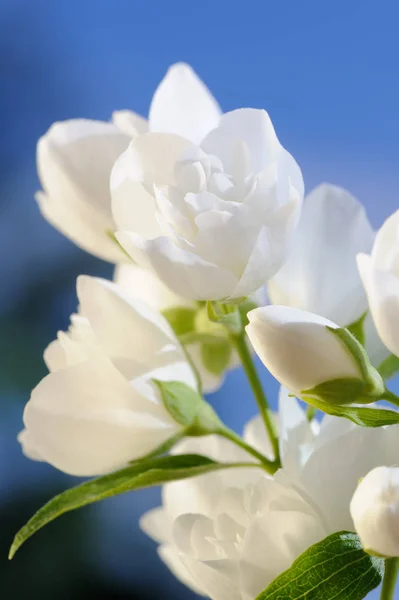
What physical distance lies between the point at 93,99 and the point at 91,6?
0.45 feet

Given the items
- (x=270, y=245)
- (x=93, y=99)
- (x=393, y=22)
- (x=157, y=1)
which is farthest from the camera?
(x=93, y=99)

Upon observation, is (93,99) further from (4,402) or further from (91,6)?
(4,402)

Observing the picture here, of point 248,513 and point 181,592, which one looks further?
point 181,592

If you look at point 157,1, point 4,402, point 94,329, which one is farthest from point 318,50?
point 94,329

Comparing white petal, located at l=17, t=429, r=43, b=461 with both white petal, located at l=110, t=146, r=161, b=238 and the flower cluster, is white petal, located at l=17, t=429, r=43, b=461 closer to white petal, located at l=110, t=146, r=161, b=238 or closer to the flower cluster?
the flower cluster

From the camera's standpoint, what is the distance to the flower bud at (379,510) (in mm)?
304

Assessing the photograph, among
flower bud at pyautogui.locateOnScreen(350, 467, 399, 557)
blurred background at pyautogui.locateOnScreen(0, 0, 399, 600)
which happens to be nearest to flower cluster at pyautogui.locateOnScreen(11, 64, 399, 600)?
flower bud at pyautogui.locateOnScreen(350, 467, 399, 557)

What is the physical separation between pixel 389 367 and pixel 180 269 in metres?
0.14

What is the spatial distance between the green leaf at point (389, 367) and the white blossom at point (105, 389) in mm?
110

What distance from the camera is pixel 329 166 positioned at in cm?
116

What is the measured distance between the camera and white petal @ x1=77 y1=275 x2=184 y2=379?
17.0 inches

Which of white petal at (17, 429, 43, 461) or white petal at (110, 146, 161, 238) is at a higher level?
white petal at (110, 146, 161, 238)

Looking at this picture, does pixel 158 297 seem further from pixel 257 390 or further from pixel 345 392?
pixel 345 392

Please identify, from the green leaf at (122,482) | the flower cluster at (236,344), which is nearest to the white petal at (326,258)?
the flower cluster at (236,344)
